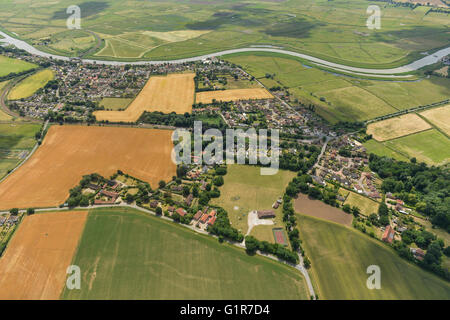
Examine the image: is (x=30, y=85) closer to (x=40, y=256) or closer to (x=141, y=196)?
(x=141, y=196)

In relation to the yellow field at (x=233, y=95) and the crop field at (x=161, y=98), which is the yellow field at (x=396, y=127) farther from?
the crop field at (x=161, y=98)

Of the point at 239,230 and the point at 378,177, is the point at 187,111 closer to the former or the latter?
the point at 239,230

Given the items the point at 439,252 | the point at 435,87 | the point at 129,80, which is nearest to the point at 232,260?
the point at 439,252

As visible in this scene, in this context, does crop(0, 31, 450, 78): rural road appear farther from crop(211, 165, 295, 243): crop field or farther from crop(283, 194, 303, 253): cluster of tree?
crop(283, 194, 303, 253): cluster of tree

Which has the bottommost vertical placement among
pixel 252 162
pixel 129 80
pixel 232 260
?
pixel 232 260

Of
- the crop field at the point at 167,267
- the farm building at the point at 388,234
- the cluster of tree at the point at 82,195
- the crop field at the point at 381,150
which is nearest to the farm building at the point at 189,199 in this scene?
the crop field at the point at 167,267

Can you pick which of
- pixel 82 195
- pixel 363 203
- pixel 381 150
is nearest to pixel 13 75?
pixel 82 195
